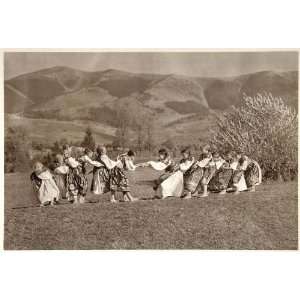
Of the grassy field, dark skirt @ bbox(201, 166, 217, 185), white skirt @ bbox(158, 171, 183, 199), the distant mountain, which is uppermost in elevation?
the distant mountain

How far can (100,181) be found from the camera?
633cm

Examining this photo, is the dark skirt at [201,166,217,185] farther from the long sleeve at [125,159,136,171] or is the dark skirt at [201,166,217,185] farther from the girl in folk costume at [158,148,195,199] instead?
the long sleeve at [125,159,136,171]

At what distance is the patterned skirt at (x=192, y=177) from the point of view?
20.9 ft

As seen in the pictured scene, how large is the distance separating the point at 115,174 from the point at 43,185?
1.04 m

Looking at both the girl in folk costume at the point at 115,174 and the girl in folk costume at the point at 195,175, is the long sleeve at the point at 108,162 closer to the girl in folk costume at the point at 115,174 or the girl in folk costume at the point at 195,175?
the girl in folk costume at the point at 115,174

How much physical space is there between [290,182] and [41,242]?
3.64 metres

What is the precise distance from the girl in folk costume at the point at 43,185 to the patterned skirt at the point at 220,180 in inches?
89.5

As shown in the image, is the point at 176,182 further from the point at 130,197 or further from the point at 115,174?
the point at 115,174

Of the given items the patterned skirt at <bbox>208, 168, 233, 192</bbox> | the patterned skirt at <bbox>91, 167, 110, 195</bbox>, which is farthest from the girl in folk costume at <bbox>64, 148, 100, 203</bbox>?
the patterned skirt at <bbox>208, 168, 233, 192</bbox>

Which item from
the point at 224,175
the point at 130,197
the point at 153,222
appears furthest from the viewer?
the point at 224,175

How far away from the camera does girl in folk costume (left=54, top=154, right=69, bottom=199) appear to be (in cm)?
627

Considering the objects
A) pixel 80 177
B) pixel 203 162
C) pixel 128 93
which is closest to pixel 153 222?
pixel 203 162
